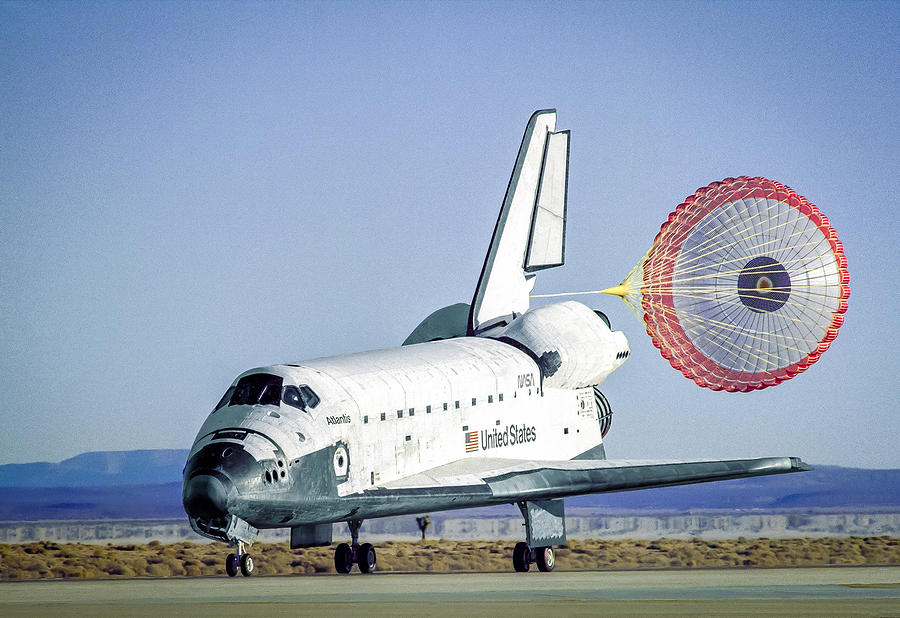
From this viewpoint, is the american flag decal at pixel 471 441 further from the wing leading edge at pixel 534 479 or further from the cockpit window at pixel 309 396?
the cockpit window at pixel 309 396

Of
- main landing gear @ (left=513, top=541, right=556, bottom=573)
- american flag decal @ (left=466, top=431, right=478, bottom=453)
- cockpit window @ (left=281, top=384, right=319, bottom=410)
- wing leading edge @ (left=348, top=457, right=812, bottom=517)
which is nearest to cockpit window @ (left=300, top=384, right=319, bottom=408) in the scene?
cockpit window @ (left=281, top=384, right=319, bottom=410)

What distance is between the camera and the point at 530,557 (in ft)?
66.2

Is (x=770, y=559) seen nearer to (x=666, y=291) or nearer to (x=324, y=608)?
(x=666, y=291)

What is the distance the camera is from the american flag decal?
19075 millimetres

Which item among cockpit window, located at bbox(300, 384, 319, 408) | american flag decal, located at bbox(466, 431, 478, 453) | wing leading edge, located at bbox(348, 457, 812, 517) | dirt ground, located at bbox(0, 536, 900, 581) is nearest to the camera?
cockpit window, located at bbox(300, 384, 319, 408)

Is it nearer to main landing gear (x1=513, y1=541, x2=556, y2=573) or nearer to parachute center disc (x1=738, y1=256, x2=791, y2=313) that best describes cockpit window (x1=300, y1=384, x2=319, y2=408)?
main landing gear (x1=513, y1=541, x2=556, y2=573)

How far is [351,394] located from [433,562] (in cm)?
1013

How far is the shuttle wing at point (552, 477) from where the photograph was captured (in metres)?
17.5

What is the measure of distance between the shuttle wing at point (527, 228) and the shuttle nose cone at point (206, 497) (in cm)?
888

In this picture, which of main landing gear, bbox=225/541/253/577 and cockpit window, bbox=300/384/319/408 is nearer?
main landing gear, bbox=225/541/253/577

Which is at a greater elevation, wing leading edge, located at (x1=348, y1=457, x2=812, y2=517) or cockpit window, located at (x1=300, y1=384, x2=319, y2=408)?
cockpit window, located at (x1=300, y1=384, x2=319, y2=408)

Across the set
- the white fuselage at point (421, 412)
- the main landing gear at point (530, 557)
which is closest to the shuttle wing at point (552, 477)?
the white fuselage at point (421, 412)

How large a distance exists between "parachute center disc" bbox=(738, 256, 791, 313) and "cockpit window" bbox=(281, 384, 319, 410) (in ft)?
27.6

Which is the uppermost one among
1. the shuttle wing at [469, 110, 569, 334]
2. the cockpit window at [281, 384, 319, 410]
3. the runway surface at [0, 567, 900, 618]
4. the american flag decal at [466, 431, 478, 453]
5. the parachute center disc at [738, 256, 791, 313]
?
the shuttle wing at [469, 110, 569, 334]
